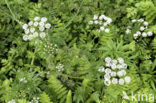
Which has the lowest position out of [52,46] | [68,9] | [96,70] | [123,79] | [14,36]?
[123,79]

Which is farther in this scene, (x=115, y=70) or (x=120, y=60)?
(x=115, y=70)

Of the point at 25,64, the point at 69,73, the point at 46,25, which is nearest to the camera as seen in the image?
the point at 46,25

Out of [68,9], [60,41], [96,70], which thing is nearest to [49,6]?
[68,9]

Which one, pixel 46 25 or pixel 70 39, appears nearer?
pixel 46 25

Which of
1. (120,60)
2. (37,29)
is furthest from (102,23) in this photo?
(37,29)

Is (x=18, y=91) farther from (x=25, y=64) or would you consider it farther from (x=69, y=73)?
(x=69, y=73)

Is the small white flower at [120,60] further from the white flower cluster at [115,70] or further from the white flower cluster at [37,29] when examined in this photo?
the white flower cluster at [37,29]

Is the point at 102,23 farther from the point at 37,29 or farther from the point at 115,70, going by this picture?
the point at 37,29

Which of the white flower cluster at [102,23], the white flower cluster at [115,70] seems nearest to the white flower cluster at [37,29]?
the white flower cluster at [115,70]

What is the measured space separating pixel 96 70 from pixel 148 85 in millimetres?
1482

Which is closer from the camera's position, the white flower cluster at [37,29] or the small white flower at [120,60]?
the white flower cluster at [37,29]

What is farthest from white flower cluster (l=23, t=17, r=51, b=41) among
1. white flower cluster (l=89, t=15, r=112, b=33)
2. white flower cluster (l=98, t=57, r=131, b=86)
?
white flower cluster (l=89, t=15, r=112, b=33)

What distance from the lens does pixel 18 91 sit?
150 inches

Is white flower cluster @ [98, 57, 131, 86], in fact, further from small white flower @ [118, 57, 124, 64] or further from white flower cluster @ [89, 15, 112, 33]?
white flower cluster @ [89, 15, 112, 33]
